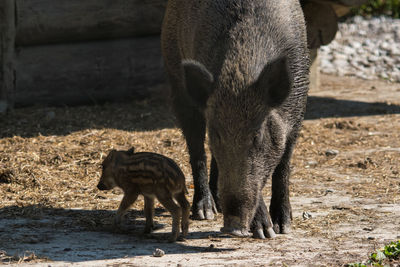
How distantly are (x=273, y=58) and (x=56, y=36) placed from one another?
16.6 ft

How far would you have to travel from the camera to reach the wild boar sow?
4.35 m

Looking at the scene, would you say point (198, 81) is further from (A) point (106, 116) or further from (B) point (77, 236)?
(A) point (106, 116)

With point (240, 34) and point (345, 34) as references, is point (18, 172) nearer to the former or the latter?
point (240, 34)

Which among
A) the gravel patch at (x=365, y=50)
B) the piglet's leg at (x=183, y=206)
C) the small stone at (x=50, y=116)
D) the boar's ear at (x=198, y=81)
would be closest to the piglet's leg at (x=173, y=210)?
the piglet's leg at (x=183, y=206)

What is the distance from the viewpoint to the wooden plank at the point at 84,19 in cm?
884

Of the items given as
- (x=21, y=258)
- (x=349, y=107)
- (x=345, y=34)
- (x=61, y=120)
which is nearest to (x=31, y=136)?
(x=61, y=120)

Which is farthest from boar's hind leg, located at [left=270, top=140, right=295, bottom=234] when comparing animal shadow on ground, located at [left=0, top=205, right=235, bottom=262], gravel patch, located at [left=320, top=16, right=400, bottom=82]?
gravel patch, located at [left=320, top=16, right=400, bottom=82]

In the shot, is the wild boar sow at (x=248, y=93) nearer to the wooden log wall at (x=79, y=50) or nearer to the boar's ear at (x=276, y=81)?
the boar's ear at (x=276, y=81)

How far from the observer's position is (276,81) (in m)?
4.49

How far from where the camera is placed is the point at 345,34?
15.3 meters

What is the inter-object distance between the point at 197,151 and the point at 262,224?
4.13 ft

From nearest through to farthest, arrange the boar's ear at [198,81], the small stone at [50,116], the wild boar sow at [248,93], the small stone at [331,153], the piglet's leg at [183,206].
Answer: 1. the wild boar sow at [248,93]
2. the boar's ear at [198,81]
3. the piglet's leg at [183,206]
4. the small stone at [331,153]
5. the small stone at [50,116]

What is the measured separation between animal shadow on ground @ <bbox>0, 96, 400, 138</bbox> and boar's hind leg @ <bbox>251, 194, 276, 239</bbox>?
3.72 m

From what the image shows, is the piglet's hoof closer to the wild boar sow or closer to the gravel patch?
the wild boar sow
